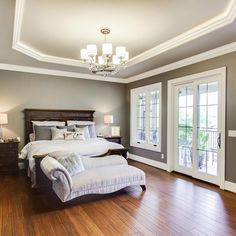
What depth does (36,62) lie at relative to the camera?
4906mm

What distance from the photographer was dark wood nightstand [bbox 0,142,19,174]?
15.5 feet

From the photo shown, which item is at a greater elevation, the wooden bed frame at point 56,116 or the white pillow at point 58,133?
the wooden bed frame at point 56,116

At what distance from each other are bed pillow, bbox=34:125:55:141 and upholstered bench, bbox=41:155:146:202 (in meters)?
1.48

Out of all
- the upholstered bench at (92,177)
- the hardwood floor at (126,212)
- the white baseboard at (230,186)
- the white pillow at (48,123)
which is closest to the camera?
the hardwood floor at (126,212)

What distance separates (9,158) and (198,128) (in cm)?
435

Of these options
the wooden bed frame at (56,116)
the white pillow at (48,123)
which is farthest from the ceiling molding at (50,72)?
the white pillow at (48,123)

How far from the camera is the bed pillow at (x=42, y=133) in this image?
15.9 ft

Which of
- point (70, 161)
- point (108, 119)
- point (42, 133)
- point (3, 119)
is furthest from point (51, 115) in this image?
point (70, 161)

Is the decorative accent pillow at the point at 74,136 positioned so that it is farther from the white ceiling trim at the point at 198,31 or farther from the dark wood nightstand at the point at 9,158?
the white ceiling trim at the point at 198,31

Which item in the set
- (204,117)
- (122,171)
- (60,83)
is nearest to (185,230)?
(122,171)

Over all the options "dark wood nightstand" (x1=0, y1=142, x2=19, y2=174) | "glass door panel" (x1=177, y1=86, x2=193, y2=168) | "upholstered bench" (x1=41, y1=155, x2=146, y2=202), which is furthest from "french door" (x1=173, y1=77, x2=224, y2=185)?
"dark wood nightstand" (x1=0, y1=142, x2=19, y2=174)

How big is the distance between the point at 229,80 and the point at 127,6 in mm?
2378

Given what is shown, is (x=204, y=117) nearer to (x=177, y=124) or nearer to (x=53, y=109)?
(x=177, y=124)

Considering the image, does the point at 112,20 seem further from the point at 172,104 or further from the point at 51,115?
the point at 51,115
